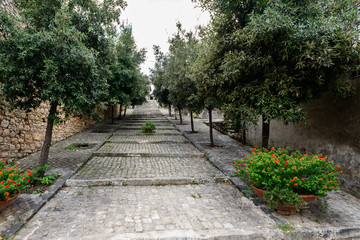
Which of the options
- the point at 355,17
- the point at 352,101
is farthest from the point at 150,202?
the point at 355,17

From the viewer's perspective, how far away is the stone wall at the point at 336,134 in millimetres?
4559

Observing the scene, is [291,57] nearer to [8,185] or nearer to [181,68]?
[8,185]

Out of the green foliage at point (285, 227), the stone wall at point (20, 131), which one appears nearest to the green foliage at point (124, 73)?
the stone wall at point (20, 131)

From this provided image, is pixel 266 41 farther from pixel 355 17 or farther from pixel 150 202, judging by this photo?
pixel 150 202

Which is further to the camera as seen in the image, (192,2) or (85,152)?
(85,152)

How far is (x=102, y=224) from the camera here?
3.21 metres

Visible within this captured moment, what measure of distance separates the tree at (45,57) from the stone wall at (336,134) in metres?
6.45

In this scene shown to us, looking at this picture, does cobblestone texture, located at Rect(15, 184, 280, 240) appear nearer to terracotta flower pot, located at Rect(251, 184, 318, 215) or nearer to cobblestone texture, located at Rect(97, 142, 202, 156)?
terracotta flower pot, located at Rect(251, 184, 318, 215)

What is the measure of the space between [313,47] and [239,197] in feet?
11.8

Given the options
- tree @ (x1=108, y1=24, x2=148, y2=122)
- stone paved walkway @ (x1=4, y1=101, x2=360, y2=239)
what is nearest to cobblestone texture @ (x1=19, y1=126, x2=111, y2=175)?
stone paved walkway @ (x1=4, y1=101, x2=360, y2=239)

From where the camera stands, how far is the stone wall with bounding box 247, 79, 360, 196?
4.56 metres

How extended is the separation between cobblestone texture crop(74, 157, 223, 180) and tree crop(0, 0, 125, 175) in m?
1.51

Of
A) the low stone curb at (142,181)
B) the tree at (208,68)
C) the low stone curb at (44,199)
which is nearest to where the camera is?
the low stone curb at (44,199)

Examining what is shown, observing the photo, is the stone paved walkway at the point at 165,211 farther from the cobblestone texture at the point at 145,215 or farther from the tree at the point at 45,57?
the tree at the point at 45,57
